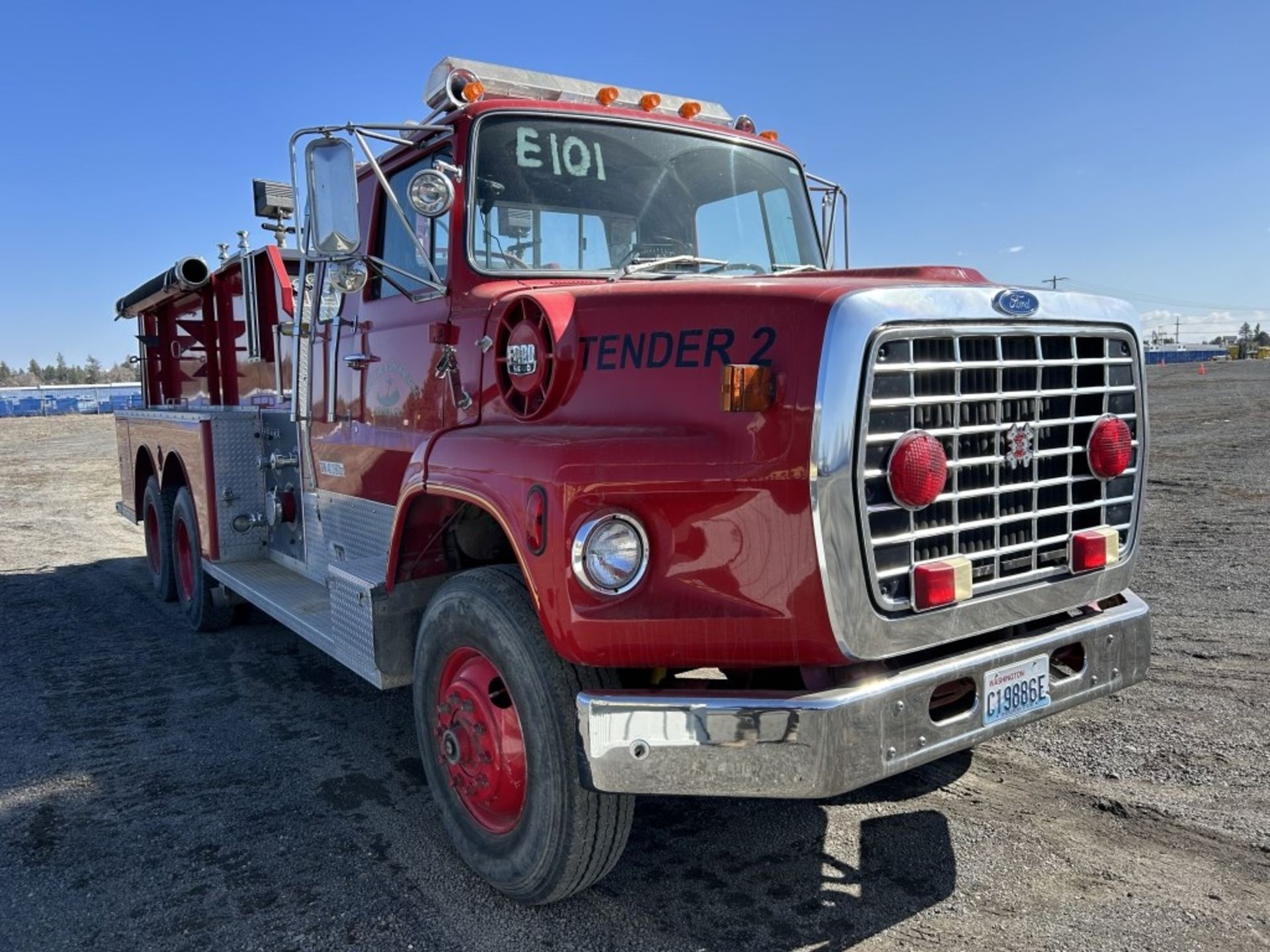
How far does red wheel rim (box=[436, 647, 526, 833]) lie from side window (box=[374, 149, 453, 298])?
1.50m

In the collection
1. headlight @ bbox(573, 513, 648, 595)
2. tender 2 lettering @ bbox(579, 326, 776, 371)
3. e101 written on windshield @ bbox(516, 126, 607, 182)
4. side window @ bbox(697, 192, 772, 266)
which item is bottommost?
headlight @ bbox(573, 513, 648, 595)

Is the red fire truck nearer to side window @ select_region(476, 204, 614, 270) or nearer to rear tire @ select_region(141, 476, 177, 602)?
side window @ select_region(476, 204, 614, 270)

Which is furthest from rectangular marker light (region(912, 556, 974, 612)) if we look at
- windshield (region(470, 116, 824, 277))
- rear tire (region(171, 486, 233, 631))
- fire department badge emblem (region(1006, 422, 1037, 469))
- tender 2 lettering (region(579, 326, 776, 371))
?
rear tire (region(171, 486, 233, 631))

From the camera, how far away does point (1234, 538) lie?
7762 mm

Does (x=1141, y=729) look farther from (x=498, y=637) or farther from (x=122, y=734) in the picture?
(x=122, y=734)

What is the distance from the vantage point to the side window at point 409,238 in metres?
3.67

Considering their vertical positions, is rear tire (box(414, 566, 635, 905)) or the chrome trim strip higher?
the chrome trim strip

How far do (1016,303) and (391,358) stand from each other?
2494 mm

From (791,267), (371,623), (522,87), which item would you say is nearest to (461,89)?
(522,87)

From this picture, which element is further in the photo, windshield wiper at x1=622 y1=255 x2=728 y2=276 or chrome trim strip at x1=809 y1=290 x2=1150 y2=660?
windshield wiper at x1=622 y1=255 x2=728 y2=276

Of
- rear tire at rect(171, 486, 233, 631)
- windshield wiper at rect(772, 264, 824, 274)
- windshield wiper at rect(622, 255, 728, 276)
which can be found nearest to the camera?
windshield wiper at rect(622, 255, 728, 276)

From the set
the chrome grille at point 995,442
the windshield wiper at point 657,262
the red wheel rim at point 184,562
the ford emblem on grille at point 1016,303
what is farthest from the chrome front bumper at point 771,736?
the red wheel rim at point 184,562

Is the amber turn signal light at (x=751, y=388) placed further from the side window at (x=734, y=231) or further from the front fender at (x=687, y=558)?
the side window at (x=734, y=231)

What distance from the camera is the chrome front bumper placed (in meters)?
2.46
